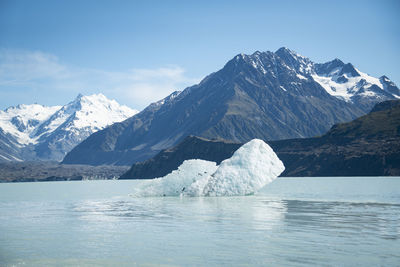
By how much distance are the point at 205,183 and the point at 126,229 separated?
97.8 ft

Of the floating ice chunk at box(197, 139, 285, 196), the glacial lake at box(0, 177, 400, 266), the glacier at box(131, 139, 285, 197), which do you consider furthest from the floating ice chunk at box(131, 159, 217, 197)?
the glacial lake at box(0, 177, 400, 266)

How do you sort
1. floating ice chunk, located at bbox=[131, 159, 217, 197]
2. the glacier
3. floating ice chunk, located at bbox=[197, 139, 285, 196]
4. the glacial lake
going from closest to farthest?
the glacial lake
floating ice chunk, located at bbox=[197, 139, 285, 196]
the glacier
floating ice chunk, located at bbox=[131, 159, 217, 197]

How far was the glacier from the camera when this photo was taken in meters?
57.1

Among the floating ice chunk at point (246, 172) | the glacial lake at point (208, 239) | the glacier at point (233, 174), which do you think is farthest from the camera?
the glacier at point (233, 174)

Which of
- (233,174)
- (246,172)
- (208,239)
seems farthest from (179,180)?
(208,239)

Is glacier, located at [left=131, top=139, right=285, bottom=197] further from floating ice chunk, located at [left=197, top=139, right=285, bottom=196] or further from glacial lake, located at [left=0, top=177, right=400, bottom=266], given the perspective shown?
glacial lake, located at [left=0, top=177, right=400, bottom=266]

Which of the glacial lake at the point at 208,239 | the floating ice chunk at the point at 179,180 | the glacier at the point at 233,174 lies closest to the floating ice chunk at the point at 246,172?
the glacier at the point at 233,174

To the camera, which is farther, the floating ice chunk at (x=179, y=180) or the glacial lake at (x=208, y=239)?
the floating ice chunk at (x=179, y=180)

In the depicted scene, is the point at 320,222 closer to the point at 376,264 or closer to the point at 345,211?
the point at 345,211

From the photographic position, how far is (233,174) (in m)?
57.8

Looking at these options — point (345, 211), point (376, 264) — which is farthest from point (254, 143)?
point (376, 264)

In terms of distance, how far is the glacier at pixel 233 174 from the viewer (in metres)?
57.1

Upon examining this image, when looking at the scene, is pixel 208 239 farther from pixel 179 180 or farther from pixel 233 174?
pixel 179 180

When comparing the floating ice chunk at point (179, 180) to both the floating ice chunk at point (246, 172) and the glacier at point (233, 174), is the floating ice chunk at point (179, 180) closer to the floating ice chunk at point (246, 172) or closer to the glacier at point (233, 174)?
the glacier at point (233, 174)
